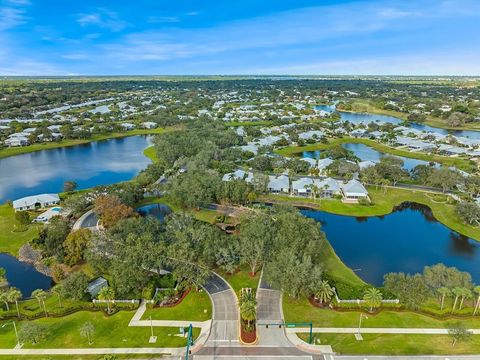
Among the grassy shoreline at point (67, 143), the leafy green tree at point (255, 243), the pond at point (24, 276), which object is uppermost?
the leafy green tree at point (255, 243)

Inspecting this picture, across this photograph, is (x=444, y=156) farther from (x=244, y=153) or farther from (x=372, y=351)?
(x=372, y=351)

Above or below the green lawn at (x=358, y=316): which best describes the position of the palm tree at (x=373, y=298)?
above

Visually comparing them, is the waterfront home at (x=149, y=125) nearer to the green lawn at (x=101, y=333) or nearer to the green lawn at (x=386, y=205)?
the green lawn at (x=386, y=205)

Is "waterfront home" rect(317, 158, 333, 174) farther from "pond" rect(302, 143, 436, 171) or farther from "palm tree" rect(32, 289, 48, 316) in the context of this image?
"palm tree" rect(32, 289, 48, 316)

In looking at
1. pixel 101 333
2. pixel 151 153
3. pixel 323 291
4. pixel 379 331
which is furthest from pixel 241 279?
pixel 151 153

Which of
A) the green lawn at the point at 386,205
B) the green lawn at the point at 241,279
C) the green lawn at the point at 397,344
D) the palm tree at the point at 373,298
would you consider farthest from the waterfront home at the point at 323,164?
the green lawn at the point at 397,344

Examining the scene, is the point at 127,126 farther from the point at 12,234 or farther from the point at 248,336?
the point at 248,336

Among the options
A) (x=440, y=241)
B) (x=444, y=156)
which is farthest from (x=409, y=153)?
(x=440, y=241)
